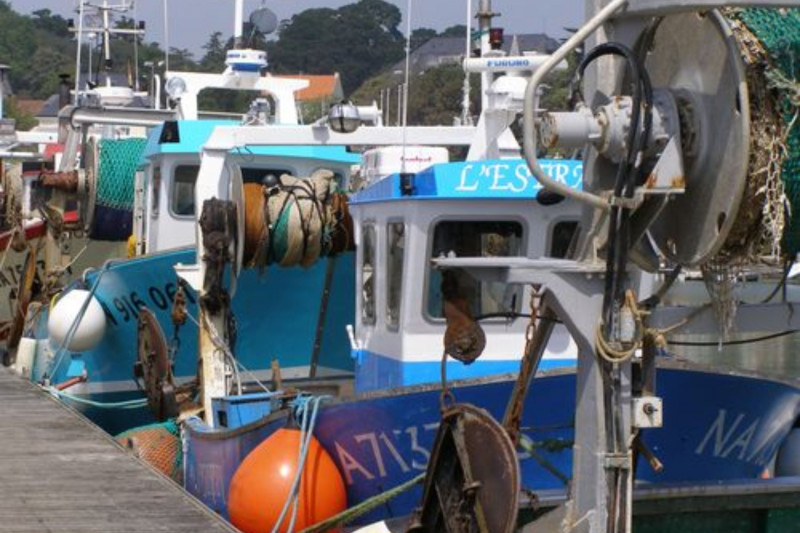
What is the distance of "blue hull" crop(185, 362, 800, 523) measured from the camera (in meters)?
7.82

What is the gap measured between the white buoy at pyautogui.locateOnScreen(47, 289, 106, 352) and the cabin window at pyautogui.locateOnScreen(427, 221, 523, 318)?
5.59 meters

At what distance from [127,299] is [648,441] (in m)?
7.03

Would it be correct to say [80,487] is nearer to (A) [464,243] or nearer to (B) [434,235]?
(B) [434,235]

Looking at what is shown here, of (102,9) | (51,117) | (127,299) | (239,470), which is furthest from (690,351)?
(51,117)

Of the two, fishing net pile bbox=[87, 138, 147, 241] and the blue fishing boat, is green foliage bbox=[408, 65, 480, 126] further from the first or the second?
the blue fishing boat

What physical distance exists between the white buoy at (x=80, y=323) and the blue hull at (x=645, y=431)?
5.98 meters

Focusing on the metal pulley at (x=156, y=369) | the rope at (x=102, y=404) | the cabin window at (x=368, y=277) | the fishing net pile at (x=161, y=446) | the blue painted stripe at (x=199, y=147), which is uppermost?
the blue painted stripe at (x=199, y=147)

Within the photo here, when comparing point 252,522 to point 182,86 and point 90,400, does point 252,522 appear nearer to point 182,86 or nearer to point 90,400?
point 90,400

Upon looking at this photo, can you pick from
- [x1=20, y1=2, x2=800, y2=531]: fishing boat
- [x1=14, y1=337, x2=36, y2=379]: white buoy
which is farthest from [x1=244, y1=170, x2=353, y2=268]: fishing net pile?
[x1=14, y1=337, x2=36, y2=379]: white buoy

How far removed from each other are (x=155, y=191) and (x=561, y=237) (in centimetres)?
684

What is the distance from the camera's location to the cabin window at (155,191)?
15109mm

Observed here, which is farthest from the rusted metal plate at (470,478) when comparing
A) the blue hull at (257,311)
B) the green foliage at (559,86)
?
the blue hull at (257,311)

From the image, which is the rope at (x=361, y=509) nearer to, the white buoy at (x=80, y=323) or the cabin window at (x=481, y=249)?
the cabin window at (x=481, y=249)

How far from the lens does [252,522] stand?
8.57 meters
